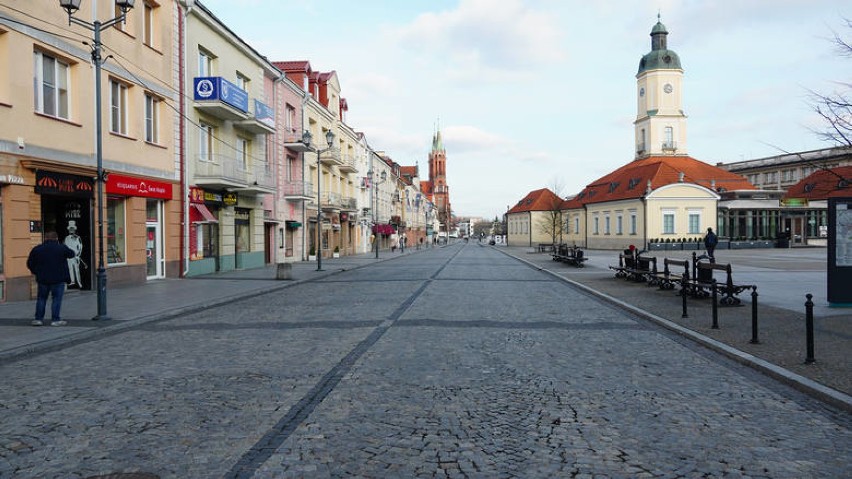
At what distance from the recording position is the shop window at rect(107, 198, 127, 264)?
17.2 m

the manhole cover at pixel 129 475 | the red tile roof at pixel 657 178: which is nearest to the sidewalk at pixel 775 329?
the manhole cover at pixel 129 475

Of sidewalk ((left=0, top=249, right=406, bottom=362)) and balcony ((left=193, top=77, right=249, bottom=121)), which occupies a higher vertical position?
balcony ((left=193, top=77, right=249, bottom=121))

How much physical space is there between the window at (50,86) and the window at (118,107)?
1839 millimetres

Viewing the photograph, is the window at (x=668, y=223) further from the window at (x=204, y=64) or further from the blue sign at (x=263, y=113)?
the window at (x=204, y=64)

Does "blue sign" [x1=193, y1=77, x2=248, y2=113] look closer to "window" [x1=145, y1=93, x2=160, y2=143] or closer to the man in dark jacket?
"window" [x1=145, y1=93, x2=160, y2=143]

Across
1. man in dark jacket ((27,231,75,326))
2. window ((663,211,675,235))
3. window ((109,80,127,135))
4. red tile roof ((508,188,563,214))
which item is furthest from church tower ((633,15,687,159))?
man in dark jacket ((27,231,75,326))

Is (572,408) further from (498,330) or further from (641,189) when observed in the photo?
(641,189)

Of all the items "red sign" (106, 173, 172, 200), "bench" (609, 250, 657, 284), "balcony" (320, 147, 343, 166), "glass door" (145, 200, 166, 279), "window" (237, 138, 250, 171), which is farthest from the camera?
"balcony" (320, 147, 343, 166)

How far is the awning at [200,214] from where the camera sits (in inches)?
848

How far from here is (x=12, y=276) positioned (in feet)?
43.7

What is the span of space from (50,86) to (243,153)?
38.9ft

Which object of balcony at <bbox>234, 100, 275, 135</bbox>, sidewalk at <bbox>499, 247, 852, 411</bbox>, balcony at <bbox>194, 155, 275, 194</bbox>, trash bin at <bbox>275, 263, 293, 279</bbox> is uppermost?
balcony at <bbox>234, 100, 275, 135</bbox>

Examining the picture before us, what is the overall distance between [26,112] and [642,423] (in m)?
14.9

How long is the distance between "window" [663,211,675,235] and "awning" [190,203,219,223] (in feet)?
139
